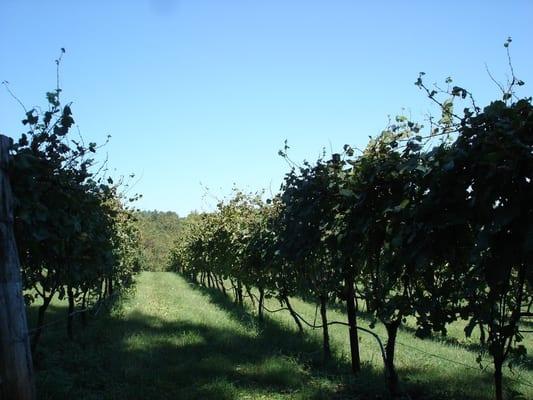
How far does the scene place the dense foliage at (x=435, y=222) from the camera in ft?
9.75

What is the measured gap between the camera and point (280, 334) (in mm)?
10836

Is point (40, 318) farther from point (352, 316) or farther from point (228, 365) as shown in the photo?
point (352, 316)

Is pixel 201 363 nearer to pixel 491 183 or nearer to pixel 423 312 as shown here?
pixel 423 312

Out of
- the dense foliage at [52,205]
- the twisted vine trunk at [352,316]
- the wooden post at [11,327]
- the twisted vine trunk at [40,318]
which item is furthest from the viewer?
the twisted vine trunk at [352,316]

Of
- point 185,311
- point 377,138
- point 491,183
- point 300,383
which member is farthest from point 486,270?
point 185,311

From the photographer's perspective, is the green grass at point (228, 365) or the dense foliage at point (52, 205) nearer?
the dense foliage at point (52, 205)

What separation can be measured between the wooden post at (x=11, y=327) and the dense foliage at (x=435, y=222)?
105 inches

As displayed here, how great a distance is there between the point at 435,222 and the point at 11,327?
9.50 ft

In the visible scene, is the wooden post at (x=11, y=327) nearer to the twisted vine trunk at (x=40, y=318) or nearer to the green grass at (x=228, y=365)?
the green grass at (x=228, y=365)

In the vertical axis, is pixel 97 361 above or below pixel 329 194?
below

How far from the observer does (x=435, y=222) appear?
140 inches

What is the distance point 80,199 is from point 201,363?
154 inches

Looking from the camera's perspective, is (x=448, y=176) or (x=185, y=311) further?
(x=185, y=311)

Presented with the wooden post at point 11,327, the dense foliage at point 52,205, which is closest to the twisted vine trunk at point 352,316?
the dense foliage at point 52,205
